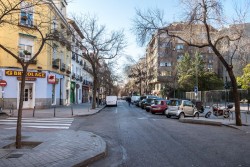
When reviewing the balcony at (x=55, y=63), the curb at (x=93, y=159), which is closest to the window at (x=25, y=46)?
the balcony at (x=55, y=63)

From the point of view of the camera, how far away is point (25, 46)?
102ft

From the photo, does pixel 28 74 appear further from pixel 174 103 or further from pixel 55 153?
pixel 55 153

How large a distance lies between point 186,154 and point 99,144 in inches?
118

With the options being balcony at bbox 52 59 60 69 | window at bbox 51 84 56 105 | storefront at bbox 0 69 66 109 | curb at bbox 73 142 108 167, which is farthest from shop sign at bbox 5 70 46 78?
curb at bbox 73 142 108 167

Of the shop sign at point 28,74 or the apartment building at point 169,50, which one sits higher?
the apartment building at point 169,50

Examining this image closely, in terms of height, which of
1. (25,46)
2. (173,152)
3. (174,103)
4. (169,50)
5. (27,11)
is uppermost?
(25,46)

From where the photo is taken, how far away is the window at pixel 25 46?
3050 centimetres

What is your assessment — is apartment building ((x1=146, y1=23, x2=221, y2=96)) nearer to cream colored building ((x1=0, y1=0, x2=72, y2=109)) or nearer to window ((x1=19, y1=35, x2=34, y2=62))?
cream colored building ((x1=0, y1=0, x2=72, y2=109))

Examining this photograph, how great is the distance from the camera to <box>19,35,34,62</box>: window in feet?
100

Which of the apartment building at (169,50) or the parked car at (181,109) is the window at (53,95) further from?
the parked car at (181,109)

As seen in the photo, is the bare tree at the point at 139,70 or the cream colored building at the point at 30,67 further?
the bare tree at the point at 139,70

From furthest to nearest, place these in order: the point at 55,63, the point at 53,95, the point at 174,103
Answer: the point at 53,95 → the point at 55,63 → the point at 174,103

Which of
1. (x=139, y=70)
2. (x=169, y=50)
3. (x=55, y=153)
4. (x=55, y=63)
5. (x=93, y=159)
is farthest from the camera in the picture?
(x=139, y=70)

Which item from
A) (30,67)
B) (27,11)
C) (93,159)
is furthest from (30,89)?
(93,159)
